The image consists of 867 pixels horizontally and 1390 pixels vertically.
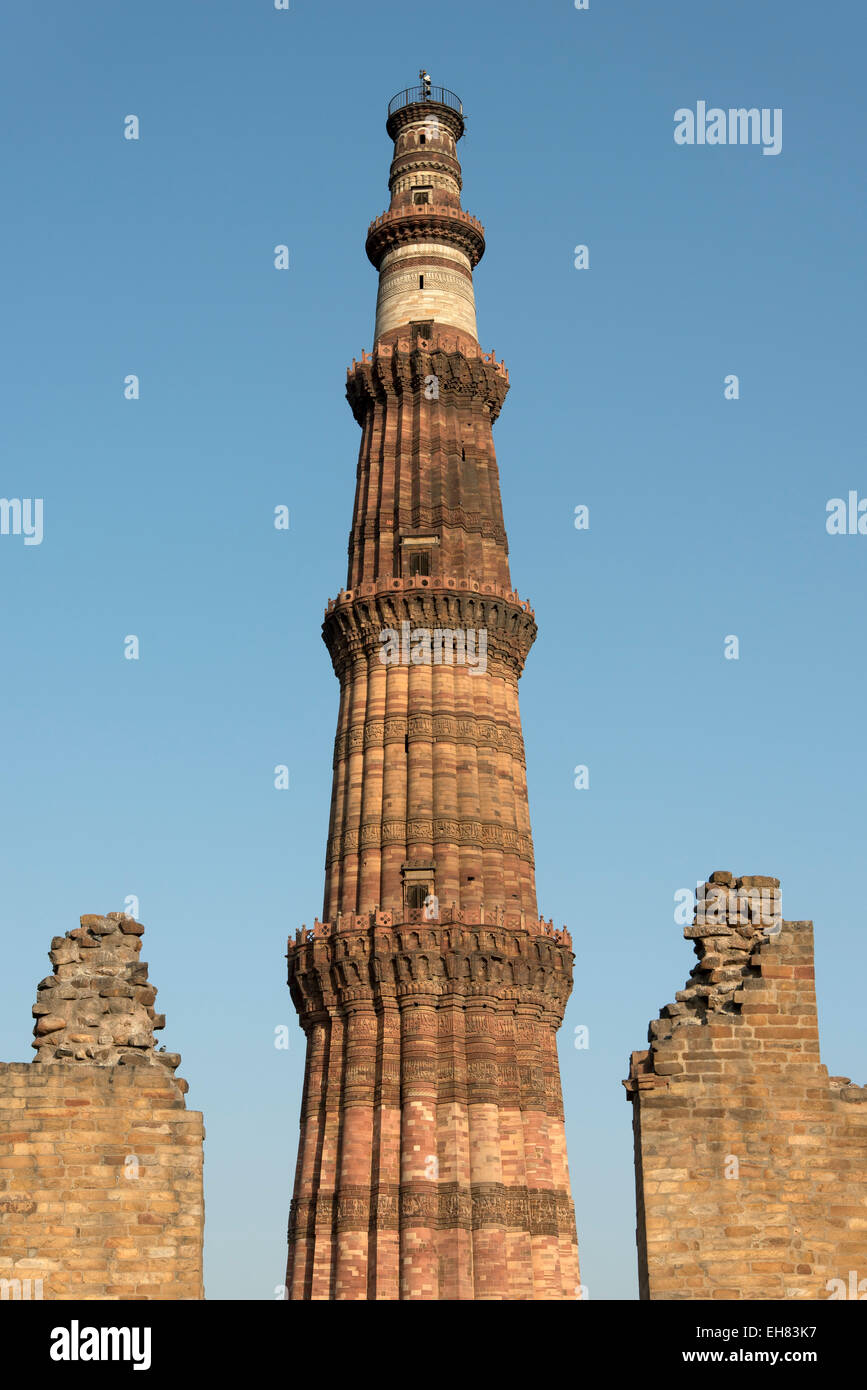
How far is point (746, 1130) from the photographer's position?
20.4 meters

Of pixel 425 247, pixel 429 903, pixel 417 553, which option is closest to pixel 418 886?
pixel 429 903

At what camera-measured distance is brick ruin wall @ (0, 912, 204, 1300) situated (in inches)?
790

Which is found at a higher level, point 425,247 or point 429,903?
point 425,247

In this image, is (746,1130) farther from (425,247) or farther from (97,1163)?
(425,247)

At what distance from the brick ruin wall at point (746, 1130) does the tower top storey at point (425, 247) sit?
35026mm

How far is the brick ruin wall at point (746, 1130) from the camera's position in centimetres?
1975

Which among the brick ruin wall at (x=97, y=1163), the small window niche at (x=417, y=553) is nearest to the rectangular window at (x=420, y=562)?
the small window niche at (x=417, y=553)

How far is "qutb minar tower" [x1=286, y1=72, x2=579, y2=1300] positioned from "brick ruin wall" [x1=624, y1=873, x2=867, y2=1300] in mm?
19852

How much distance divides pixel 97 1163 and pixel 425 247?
3923 centimetres

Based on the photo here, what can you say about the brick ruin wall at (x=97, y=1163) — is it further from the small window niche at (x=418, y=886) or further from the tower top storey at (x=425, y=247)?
the tower top storey at (x=425, y=247)

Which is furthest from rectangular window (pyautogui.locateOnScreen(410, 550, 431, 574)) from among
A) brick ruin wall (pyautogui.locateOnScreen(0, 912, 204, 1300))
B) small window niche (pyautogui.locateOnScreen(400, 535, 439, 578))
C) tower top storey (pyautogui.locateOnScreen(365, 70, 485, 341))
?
brick ruin wall (pyautogui.locateOnScreen(0, 912, 204, 1300))

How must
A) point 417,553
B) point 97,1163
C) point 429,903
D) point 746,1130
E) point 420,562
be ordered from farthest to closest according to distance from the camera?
point 417,553
point 420,562
point 429,903
point 97,1163
point 746,1130
